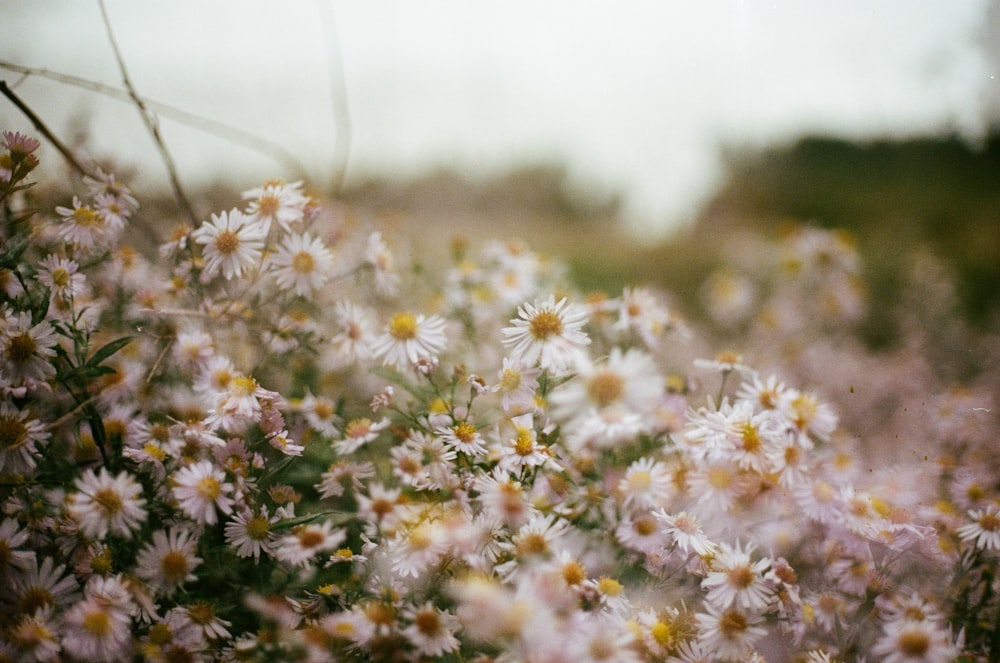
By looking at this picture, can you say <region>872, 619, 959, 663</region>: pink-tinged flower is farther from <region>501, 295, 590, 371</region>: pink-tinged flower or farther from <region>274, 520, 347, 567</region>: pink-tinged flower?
<region>274, 520, 347, 567</region>: pink-tinged flower

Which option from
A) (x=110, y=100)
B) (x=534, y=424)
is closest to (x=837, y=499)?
(x=534, y=424)

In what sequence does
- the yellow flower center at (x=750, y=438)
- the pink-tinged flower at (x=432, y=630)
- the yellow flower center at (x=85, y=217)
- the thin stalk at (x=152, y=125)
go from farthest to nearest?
the thin stalk at (x=152, y=125) < the yellow flower center at (x=85, y=217) < the yellow flower center at (x=750, y=438) < the pink-tinged flower at (x=432, y=630)

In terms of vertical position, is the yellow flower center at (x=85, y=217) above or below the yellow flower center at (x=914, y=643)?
below

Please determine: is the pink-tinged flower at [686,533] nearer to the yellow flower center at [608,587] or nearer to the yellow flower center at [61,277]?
the yellow flower center at [608,587]

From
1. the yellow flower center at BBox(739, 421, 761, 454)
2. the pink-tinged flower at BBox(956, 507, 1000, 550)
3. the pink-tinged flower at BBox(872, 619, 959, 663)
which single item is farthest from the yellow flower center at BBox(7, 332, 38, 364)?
the pink-tinged flower at BBox(956, 507, 1000, 550)

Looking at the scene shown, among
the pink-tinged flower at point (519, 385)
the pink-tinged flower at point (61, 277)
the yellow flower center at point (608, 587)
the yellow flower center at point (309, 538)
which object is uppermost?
the pink-tinged flower at point (519, 385)

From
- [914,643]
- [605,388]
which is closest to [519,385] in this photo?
[605,388]

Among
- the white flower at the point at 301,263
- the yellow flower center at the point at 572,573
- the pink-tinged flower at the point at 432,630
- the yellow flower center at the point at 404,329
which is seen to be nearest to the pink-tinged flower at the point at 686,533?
the yellow flower center at the point at 572,573
